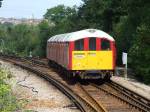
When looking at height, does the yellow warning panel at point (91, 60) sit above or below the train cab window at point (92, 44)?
below

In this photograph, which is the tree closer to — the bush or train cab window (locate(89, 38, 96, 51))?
train cab window (locate(89, 38, 96, 51))

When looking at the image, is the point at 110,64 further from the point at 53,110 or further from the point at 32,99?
the point at 53,110

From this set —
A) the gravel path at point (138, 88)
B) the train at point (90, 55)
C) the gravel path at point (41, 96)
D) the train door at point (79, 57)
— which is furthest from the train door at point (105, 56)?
the gravel path at point (41, 96)

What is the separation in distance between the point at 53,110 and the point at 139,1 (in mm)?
25495

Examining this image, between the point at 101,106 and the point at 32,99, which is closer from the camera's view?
the point at 101,106

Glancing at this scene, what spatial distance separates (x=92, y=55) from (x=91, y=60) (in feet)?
0.90

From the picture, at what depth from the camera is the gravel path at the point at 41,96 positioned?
1879 cm

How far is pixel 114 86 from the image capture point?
26.0m

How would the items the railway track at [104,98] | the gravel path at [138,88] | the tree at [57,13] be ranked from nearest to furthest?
the railway track at [104,98] < the gravel path at [138,88] < the tree at [57,13]

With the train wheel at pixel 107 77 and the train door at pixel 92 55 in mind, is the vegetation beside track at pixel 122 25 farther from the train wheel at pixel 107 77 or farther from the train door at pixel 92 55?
the train door at pixel 92 55

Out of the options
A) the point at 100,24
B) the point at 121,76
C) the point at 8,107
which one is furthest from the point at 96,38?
the point at 100,24

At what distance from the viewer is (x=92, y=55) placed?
27141 millimetres

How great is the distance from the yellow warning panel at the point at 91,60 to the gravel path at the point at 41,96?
5.98 feet

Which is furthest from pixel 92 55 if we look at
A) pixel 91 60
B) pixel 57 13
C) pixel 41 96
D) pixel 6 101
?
pixel 57 13
